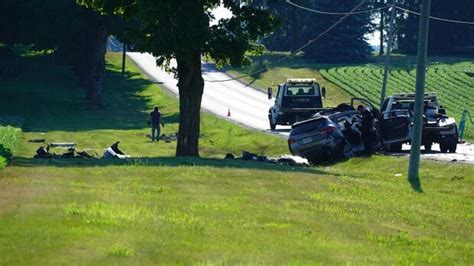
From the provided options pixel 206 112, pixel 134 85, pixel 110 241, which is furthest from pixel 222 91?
pixel 110 241

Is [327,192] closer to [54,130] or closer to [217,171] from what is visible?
[217,171]

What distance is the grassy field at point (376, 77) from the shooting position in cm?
8425

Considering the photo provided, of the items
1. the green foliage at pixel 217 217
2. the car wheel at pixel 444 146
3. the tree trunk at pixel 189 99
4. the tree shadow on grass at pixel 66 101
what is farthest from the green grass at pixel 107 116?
the green foliage at pixel 217 217

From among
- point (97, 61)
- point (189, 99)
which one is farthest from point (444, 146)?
point (97, 61)

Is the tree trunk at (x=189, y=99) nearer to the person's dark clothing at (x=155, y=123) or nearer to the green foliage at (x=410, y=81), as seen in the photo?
the person's dark clothing at (x=155, y=123)

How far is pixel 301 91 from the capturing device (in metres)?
54.6

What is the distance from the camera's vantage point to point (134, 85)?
9500 centimetres

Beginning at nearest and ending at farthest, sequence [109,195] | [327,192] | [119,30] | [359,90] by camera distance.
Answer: [109,195] → [327,192] → [119,30] → [359,90]

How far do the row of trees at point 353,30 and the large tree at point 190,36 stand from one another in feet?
246

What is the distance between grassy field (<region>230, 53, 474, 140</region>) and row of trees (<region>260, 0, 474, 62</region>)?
277 centimetres

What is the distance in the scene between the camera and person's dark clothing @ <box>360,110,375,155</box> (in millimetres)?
37125

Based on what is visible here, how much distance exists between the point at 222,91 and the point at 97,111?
26.1 metres

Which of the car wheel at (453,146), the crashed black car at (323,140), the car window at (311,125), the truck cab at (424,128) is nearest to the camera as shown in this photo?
the crashed black car at (323,140)

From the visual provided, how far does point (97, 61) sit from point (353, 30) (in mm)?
49089
